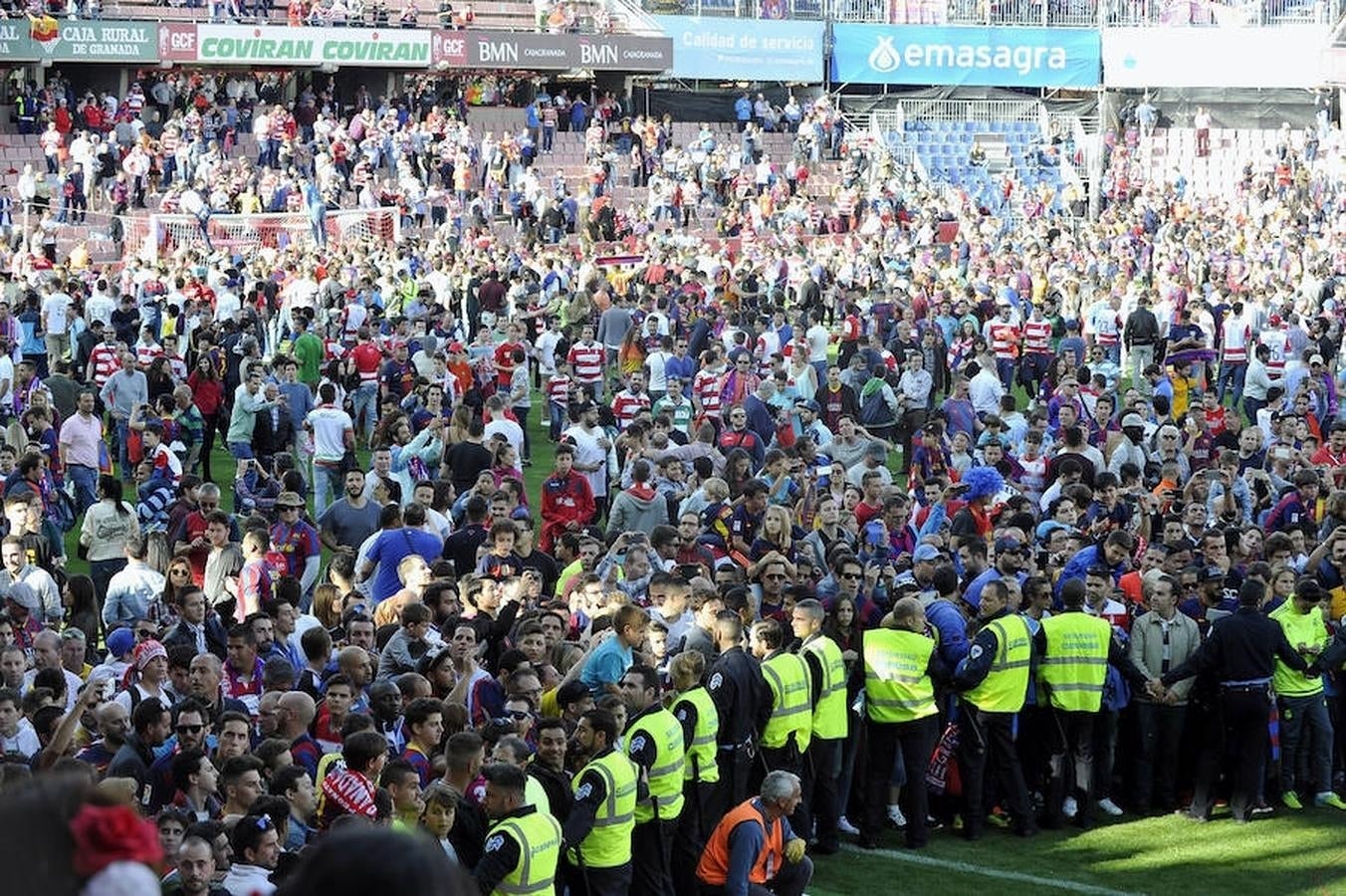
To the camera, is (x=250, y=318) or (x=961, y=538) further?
(x=250, y=318)

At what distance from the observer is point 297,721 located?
8.69 m

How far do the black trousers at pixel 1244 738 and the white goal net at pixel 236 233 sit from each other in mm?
20554

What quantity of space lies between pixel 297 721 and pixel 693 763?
1928mm

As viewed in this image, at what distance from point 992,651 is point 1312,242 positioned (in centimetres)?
2778

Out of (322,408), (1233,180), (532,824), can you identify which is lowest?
(532,824)

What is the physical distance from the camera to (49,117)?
113ft

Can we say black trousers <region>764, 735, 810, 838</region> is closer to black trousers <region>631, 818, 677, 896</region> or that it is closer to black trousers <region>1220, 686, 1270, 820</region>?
black trousers <region>631, 818, 677, 896</region>

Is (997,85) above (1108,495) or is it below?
above

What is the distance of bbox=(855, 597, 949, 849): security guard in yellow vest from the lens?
35.5 feet

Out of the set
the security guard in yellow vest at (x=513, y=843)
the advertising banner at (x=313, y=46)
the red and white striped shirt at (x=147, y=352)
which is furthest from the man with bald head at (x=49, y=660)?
the advertising banner at (x=313, y=46)

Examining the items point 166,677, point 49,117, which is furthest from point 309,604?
point 49,117

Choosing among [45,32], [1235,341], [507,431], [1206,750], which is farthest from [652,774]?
[45,32]

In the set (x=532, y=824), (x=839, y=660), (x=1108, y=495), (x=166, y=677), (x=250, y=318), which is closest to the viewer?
(x=532, y=824)

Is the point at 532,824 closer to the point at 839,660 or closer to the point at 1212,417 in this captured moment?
the point at 839,660
